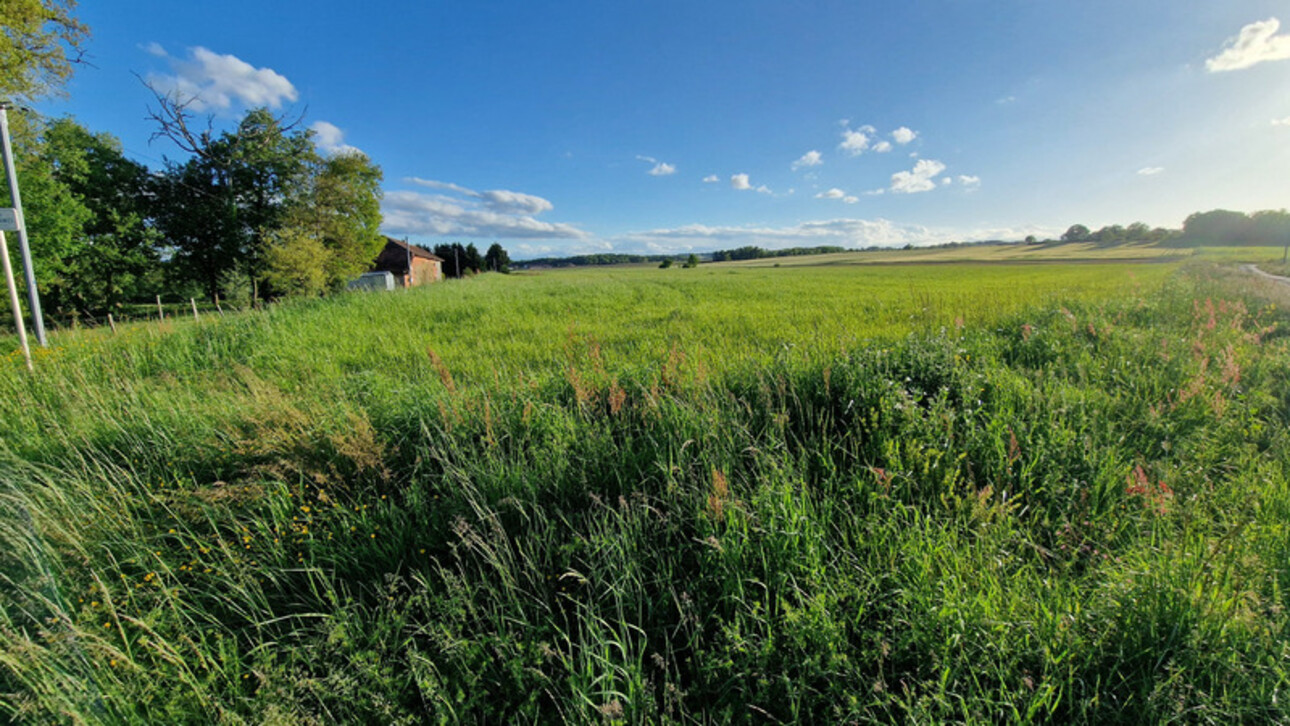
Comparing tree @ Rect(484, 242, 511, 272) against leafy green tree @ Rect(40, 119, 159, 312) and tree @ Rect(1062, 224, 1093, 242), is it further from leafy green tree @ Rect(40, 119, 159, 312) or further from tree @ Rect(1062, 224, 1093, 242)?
tree @ Rect(1062, 224, 1093, 242)

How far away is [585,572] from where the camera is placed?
2.27m

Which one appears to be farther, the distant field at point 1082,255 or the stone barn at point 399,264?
the stone barn at point 399,264

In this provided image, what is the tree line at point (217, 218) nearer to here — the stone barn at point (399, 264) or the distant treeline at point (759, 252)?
the stone barn at point (399, 264)

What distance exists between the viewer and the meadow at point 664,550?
5.31ft

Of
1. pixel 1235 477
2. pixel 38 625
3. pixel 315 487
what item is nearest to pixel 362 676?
pixel 38 625

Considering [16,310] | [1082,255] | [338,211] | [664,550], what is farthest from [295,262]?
[1082,255]

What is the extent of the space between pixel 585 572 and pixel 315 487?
86.1 inches

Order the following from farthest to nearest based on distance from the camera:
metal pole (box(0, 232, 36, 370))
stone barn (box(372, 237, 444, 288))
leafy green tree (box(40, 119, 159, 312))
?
stone barn (box(372, 237, 444, 288))
leafy green tree (box(40, 119, 159, 312))
metal pole (box(0, 232, 36, 370))

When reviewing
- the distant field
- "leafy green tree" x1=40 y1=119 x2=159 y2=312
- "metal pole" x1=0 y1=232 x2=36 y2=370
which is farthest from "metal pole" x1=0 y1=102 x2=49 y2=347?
the distant field

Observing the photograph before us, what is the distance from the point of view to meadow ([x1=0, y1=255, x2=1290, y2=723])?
162cm

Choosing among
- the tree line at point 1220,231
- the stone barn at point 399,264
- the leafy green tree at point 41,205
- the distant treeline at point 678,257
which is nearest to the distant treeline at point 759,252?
the distant treeline at point 678,257

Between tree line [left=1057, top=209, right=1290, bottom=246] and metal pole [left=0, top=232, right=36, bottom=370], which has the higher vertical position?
tree line [left=1057, top=209, right=1290, bottom=246]

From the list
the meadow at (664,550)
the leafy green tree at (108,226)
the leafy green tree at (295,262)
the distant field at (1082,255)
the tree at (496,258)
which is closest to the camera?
the meadow at (664,550)

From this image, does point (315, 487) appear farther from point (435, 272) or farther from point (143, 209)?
point (435, 272)
